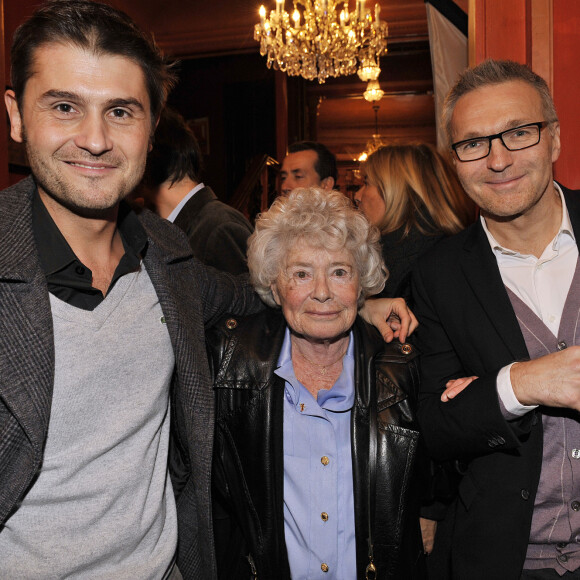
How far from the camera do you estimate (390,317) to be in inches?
86.5

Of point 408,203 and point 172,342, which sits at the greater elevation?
point 408,203

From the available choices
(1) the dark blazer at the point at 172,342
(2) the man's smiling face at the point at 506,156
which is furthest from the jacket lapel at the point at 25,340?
(2) the man's smiling face at the point at 506,156

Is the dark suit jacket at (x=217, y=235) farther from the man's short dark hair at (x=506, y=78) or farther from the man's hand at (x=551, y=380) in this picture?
the man's hand at (x=551, y=380)

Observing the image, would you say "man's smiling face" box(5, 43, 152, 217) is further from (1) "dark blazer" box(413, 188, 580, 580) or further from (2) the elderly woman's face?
(1) "dark blazer" box(413, 188, 580, 580)

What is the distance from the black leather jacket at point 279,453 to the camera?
1902 mm

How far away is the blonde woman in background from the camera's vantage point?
8.92ft

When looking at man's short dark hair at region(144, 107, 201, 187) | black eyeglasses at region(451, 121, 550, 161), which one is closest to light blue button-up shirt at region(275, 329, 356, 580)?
black eyeglasses at region(451, 121, 550, 161)

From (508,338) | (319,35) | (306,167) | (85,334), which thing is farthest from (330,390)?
(319,35)

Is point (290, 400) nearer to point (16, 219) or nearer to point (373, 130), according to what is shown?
point (16, 219)

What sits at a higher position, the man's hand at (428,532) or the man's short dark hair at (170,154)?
the man's short dark hair at (170,154)

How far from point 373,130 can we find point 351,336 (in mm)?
12010

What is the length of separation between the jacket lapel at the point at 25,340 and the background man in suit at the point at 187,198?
1.43 meters

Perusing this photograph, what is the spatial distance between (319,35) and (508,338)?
6423 mm

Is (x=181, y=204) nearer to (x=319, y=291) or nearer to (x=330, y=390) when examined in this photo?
(x=319, y=291)
